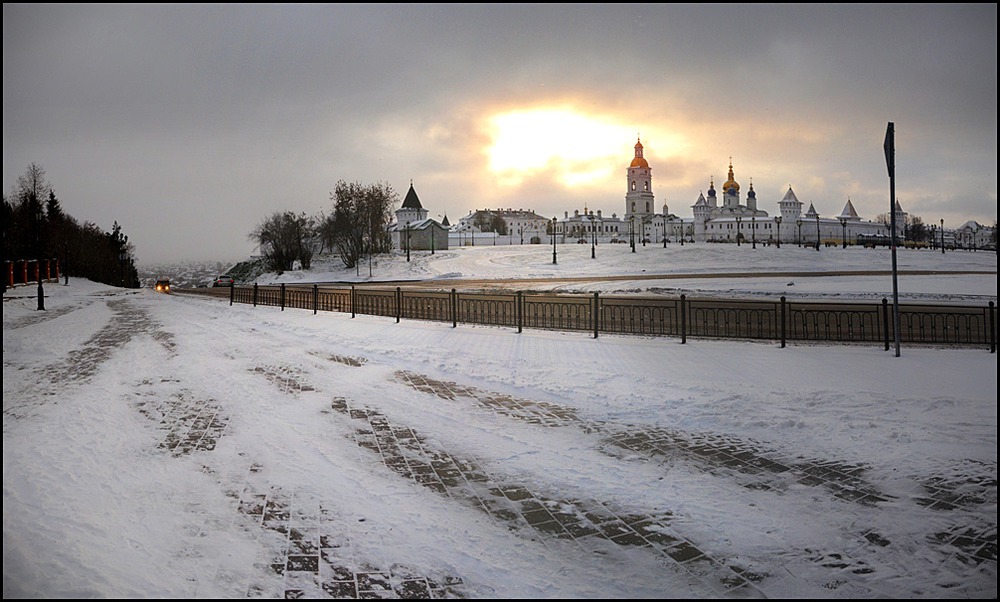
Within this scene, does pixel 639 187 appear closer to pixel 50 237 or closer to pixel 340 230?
pixel 340 230

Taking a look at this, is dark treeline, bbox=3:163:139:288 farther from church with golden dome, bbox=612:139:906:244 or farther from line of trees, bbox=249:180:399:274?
church with golden dome, bbox=612:139:906:244

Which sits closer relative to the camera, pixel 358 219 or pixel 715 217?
pixel 358 219

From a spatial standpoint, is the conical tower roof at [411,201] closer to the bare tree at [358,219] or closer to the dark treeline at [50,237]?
the bare tree at [358,219]

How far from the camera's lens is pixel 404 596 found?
9.80 ft

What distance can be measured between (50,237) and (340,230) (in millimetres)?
49405

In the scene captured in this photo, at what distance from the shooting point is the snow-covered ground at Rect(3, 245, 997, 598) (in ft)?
10.2

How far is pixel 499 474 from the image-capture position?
4.74 meters

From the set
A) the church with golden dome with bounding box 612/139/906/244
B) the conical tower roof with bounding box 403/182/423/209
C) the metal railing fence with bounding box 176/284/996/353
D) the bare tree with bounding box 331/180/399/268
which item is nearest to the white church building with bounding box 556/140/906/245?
the church with golden dome with bounding box 612/139/906/244

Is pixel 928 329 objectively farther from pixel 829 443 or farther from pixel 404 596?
pixel 404 596

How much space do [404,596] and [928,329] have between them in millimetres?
13622

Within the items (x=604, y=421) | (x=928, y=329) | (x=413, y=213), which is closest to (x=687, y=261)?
(x=928, y=329)

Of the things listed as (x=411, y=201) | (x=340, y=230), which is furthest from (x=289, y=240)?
(x=411, y=201)

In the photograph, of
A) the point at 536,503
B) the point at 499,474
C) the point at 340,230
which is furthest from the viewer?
the point at 340,230

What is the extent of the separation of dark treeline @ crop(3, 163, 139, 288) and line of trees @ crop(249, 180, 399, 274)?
4547 cm
